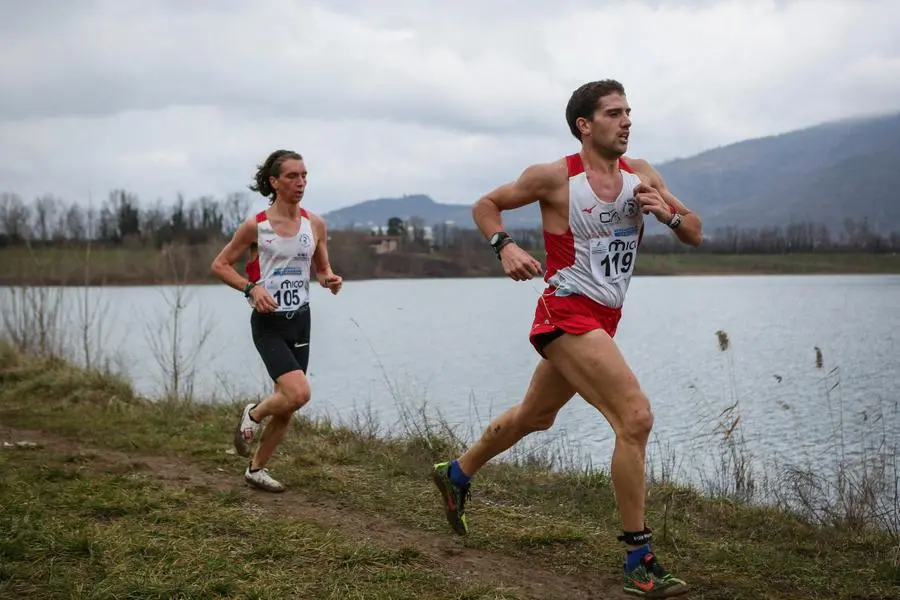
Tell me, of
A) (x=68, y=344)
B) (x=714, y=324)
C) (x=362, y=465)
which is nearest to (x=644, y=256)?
(x=714, y=324)

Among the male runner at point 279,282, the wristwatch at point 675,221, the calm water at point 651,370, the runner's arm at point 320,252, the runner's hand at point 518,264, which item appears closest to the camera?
the runner's hand at point 518,264

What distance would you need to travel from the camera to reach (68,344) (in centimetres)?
1527

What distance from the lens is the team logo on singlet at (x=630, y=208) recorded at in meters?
4.70

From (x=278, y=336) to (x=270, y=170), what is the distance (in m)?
1.28

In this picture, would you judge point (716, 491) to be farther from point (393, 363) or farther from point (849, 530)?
point (393, 363)

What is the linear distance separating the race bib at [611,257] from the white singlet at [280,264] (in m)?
2.67

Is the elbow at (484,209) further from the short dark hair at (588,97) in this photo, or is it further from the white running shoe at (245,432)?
the white running shoe at (245,432)

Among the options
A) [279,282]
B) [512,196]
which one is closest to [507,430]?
[512,196]

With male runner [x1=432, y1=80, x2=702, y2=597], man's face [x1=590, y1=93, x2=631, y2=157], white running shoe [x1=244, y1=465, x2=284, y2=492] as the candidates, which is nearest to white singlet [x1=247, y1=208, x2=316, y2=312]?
white running shoe [x1=244, y1=465, x2=284, y2=492]

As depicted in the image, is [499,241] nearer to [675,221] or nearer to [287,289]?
[675,221]

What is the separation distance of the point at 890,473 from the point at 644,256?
66.4 meters

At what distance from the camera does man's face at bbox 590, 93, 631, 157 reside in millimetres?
4684

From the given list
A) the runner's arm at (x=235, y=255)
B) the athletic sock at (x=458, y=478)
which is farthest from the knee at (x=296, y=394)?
the athletic sock at (x=458, y=478)

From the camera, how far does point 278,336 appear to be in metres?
6.55
